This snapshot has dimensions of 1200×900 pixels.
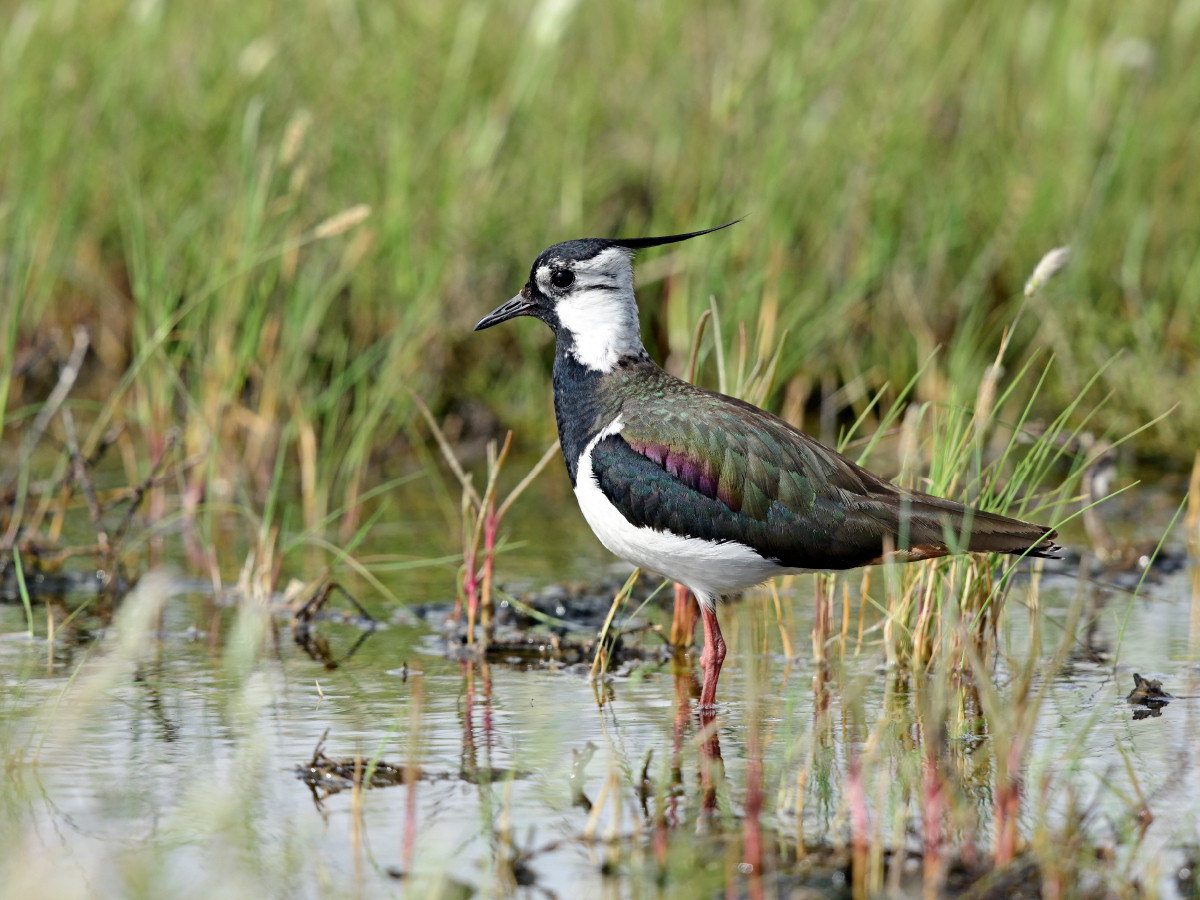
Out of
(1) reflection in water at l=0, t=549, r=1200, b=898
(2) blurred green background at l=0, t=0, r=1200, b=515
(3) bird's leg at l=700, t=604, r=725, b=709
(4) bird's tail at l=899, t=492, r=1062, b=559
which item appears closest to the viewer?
(1) reflection in water at l=0, t=549, r=1200, b=898

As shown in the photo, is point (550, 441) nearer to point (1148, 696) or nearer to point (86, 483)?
point (86, 483)

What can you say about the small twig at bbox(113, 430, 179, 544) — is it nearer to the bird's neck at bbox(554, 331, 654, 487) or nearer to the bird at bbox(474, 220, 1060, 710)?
the bird's neck at bbox(554, 331, 654, 487)

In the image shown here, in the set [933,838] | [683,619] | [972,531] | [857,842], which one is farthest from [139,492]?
[933,838]

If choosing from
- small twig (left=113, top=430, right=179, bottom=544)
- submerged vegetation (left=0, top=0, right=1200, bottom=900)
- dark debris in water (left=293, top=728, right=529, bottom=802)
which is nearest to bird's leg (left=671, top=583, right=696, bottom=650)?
submerged vegetation (left=0, top=0, right=1200, bottom=900)

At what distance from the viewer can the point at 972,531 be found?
4.54 m

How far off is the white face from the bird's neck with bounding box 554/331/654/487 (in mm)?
31

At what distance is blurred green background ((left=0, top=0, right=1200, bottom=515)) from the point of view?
7.70 metres

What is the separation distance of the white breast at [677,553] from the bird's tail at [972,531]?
43 centimetres

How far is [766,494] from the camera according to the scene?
4750 mm

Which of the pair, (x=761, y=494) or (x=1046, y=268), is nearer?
(x=761, y=494)

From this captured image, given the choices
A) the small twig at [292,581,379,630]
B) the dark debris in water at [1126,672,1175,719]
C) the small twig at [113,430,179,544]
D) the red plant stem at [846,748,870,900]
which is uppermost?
the small twig at [113,430,179,544]

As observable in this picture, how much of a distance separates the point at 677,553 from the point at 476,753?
89 centimetres

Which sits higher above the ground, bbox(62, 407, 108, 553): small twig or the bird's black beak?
the bird's black beak

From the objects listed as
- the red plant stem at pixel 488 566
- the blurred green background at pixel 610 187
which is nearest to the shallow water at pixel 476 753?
the red plant stem at pixel 488 566
